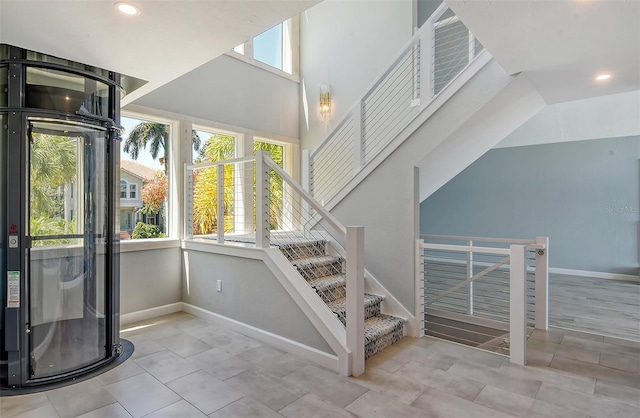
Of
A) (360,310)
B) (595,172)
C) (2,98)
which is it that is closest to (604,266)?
(595,172)

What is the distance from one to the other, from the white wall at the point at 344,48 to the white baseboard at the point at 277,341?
137 inches

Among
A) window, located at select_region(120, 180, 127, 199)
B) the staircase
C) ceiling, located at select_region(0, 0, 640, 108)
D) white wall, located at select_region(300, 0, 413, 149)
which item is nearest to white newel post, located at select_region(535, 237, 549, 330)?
the staircase

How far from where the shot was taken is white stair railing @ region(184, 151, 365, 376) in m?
2.83

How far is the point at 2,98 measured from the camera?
2.56m

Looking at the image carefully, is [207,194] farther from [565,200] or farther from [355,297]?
[565,200]

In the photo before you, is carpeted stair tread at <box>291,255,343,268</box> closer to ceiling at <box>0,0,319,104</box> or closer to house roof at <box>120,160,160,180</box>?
ceiling at <box>0,0,319,104</box>

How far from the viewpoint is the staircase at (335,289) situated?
336cm

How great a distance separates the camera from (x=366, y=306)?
376 centimetres

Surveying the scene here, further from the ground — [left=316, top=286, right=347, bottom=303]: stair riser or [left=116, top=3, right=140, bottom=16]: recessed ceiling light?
[left=116, top=3, right=140, bottom=16]: recessed ceiling light

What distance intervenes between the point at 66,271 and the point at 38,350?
592mm

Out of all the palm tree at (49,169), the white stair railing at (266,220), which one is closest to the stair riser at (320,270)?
the white stair railing at (266,220)

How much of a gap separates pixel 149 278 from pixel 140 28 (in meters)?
3.03

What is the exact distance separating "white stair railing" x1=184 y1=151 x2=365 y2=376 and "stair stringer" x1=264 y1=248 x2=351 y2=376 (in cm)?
3

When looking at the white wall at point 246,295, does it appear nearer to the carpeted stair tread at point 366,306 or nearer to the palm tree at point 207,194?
the carpeted stair tread at point 366,306
